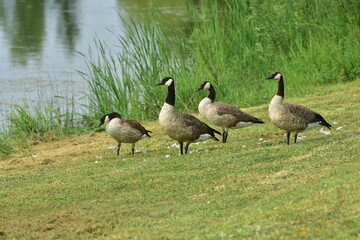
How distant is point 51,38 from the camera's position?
32344 millimetres

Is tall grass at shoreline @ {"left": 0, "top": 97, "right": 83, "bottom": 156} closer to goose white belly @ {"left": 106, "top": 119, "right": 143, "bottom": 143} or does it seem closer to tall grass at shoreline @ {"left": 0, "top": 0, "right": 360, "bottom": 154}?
tall grass at shoreline @ {"left": 0, "top": 0, "right": 360, "bottom": 154}

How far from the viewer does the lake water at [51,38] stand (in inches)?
914

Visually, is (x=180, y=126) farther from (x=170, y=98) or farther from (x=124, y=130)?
(x=124, y=130)

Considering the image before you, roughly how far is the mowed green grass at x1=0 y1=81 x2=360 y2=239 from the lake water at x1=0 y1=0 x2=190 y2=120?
258 inches

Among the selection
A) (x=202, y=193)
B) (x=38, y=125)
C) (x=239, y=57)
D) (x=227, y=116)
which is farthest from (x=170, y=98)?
(x=239, y=57)

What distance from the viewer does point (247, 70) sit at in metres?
21.2

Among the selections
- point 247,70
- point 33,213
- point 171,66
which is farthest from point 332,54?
point 33,213

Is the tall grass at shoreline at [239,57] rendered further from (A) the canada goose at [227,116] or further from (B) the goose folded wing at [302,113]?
(B) the goose folded wing at [302,113]

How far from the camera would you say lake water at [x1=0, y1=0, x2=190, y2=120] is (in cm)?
2320

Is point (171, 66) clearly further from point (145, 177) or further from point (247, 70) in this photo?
point (145, 177)

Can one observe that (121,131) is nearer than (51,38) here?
Yes

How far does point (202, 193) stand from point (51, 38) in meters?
24.2

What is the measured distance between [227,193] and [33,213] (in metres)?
2.91

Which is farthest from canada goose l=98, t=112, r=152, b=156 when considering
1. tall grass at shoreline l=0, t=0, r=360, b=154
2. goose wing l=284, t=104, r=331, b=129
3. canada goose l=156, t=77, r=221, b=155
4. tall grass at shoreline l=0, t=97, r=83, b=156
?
tall grass at shoreline l=0, t=0, r=360, b=154
